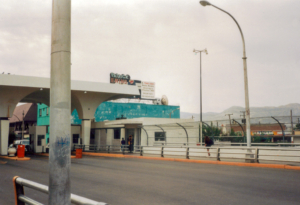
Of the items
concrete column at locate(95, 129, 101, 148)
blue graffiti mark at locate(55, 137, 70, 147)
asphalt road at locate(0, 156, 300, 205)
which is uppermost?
blue graffiti mark at locate(55, 137, 70, 147)

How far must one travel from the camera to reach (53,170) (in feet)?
10.8

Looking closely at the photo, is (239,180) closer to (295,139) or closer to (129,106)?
(295,139)

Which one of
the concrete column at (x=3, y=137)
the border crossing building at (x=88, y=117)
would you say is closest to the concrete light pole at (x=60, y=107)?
the border crossing building at (x=88, y=117)

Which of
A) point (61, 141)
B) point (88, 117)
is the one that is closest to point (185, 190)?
point (61, 141)

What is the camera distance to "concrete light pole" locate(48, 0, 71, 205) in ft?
10.8

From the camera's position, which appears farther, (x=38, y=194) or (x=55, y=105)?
(x=38, y=194)

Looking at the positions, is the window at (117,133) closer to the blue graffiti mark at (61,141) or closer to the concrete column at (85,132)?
the concrete column at (85,132)

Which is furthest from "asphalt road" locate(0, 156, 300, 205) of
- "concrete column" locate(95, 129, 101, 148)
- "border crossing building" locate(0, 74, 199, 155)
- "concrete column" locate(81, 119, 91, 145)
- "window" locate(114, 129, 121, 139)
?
"concrete column" locate(95, 129, 101, 148)

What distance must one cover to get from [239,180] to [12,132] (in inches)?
3282

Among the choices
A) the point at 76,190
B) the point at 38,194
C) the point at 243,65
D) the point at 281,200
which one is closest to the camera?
the point at 281,200

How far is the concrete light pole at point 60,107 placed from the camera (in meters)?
3.28

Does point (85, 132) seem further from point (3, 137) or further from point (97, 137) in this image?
point (3, 137)

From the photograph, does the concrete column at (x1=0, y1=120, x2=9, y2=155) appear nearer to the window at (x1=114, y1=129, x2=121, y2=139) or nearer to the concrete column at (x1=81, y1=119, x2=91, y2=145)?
the concrete column at (x1=81, y1=119, x2=91, y2=145)

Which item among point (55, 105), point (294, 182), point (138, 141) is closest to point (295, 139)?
point (294, 182)
